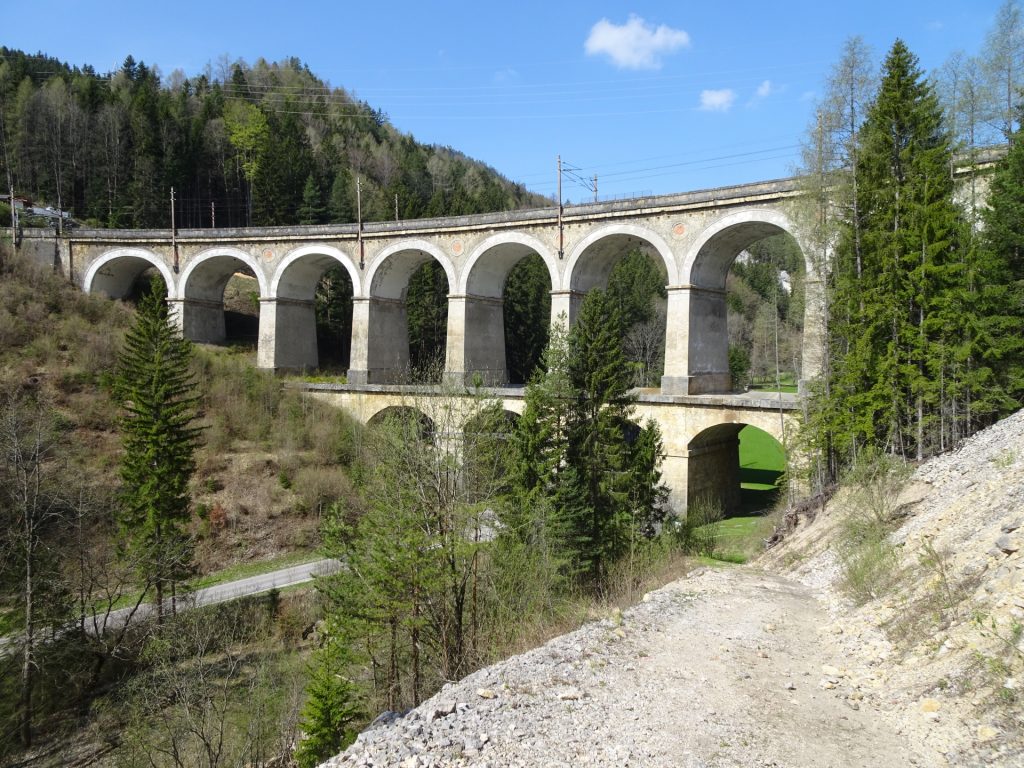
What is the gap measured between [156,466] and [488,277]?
14.8 meters

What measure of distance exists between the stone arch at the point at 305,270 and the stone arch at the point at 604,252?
10320 mm

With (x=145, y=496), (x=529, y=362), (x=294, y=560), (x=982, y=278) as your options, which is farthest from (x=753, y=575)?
(x=529, y=362)

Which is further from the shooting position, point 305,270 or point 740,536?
point 305,270

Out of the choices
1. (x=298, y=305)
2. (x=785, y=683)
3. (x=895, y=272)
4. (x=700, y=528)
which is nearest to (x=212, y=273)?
(x=298, y=305)

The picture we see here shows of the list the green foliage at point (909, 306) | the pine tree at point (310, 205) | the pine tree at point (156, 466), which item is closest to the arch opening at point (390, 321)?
the pine tree at point (156, 466)

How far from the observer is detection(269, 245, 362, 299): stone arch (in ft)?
99.7

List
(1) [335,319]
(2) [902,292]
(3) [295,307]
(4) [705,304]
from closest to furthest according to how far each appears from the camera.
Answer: (2) [902,292]
(4) [705,304]
(3) [295,307]
(1) [335,319]

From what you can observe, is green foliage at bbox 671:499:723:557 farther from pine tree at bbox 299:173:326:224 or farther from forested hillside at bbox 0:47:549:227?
pine tree at bbox 299:173:326:224

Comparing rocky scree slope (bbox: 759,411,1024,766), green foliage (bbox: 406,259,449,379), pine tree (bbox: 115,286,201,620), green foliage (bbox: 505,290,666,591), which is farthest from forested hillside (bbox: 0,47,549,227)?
rocky scree slope (bbox: 759,411,1024,766)

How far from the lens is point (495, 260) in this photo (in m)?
27.8

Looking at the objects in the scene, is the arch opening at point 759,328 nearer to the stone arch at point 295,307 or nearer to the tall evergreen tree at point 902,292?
the stone arch at point 295,307

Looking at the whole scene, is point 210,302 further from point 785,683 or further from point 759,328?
point 759,328

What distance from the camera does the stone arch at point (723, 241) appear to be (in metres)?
20.8

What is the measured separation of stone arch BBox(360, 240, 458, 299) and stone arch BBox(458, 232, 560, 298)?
105cm
